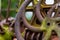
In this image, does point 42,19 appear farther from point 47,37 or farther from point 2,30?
point 2,30

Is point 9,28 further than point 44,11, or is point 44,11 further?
point 9,28

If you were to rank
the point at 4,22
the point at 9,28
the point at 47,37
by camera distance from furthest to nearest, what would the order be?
the point at 4,22 < the point at 9,28 < the point at 47,37

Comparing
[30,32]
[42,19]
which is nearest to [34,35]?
[30,32]

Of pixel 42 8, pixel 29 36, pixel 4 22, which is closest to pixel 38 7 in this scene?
pixel 42 8

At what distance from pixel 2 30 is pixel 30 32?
534 mm

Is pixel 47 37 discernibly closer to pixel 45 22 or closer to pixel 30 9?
pixel 45 22

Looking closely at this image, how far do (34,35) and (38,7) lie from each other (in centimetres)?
21

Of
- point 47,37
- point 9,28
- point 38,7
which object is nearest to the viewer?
point 47,37

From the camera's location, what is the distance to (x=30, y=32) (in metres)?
1.61

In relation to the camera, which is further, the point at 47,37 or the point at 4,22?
the point at 4,22

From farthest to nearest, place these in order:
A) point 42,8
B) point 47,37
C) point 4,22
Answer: point 4,22, point 42,8, point 47,37

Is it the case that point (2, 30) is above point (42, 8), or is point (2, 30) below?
below

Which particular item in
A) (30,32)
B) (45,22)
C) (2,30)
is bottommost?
(2,30)

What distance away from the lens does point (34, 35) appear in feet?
5.30
